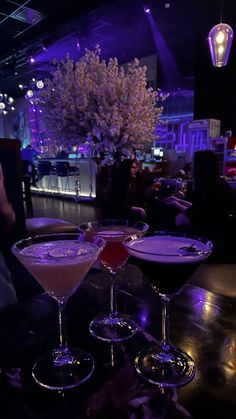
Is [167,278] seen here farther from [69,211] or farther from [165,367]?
[69,211]

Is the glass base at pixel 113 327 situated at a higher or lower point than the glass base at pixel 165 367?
lower

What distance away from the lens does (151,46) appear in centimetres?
789

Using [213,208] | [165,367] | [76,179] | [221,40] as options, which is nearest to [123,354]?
[165,367]

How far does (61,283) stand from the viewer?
0.70 meters

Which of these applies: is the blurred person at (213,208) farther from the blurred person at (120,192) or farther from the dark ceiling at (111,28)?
the dark ceiling at (111,28)

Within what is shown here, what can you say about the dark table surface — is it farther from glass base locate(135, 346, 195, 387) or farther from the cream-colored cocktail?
the cream-colored cocktail

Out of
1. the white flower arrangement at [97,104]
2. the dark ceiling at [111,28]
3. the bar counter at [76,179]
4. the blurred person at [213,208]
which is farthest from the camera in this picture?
the bar counter at [76,179]

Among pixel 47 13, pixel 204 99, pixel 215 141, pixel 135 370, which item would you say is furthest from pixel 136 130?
pixel 204 99

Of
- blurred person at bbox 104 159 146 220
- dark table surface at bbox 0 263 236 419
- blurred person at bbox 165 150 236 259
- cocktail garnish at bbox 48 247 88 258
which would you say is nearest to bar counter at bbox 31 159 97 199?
blurred person at bbox 104 159 146 220

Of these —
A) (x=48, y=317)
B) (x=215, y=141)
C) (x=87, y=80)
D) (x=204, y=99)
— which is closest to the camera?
(x=48, y=317)

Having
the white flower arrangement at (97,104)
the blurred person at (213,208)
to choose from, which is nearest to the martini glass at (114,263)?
the white flower arrangement at (97,104)

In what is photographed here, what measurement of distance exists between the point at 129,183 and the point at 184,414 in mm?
2551

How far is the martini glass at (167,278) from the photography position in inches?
25.4

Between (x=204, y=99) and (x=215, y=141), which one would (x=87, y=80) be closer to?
(x=215, y=141)
